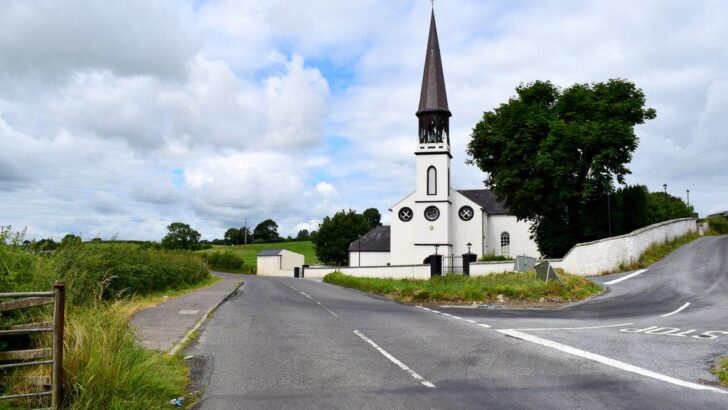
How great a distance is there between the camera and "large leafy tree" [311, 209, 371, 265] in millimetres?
86562

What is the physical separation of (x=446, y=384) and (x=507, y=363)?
5.95 feet

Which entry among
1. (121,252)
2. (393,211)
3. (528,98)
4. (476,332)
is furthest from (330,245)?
(476,332)

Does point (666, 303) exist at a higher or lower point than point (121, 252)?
lower

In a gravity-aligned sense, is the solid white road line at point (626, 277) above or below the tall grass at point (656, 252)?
below

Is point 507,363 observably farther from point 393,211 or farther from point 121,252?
point 393,211

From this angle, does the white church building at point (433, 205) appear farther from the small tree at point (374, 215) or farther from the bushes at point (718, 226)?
the small tree at point (374, 215)

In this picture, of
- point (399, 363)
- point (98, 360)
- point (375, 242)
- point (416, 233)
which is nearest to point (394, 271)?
point (416, 233)

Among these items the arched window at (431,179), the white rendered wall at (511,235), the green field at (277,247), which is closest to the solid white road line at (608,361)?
the arched window at (431,179)

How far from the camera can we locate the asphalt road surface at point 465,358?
678cm

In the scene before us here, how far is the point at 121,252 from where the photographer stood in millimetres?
18812

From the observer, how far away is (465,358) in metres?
9.22

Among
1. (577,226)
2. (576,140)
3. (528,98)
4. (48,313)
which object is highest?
(528,98)

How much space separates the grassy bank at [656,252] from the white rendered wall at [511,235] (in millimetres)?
21526

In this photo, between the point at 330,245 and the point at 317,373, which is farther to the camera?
the point at 330,245
